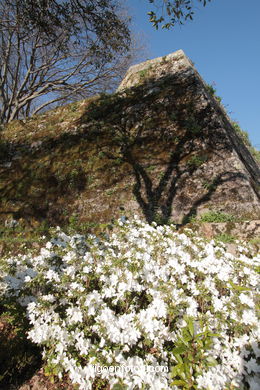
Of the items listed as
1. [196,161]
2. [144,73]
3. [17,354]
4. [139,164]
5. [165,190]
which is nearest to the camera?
[17,354]

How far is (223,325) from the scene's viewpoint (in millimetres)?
2090

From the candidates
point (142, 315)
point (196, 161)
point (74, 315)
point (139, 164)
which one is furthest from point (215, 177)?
point (74, 315)

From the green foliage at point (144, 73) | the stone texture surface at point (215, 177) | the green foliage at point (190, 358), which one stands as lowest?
the green foliage at point (190, 358)

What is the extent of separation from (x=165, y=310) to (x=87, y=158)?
188 inches

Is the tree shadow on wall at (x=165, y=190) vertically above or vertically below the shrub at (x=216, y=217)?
above

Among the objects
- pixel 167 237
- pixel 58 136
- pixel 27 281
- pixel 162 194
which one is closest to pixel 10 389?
pixel 27 281

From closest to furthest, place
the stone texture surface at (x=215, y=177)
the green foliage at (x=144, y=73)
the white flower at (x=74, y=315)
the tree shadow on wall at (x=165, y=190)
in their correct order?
the white flower at (x=74, y=315) < the stone texture surface at (x=215, y=177) < the tree shadow on wall at (x=165, y=190) < the green foliage at (x=144, y=73)

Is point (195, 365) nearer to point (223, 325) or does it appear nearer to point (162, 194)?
point (223, 325)

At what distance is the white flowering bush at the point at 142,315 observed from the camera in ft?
5.90

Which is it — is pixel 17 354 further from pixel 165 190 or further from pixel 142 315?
pixel 165 190

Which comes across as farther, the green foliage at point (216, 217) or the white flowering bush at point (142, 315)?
the green foliage at point (216, 217)

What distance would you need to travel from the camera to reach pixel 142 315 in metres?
2.07

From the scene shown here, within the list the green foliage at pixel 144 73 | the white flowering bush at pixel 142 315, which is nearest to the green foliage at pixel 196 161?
the white flowering bush at pixel 142 315

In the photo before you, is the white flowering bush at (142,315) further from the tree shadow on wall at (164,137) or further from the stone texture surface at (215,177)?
the tree shadow on wall at (164,137)
